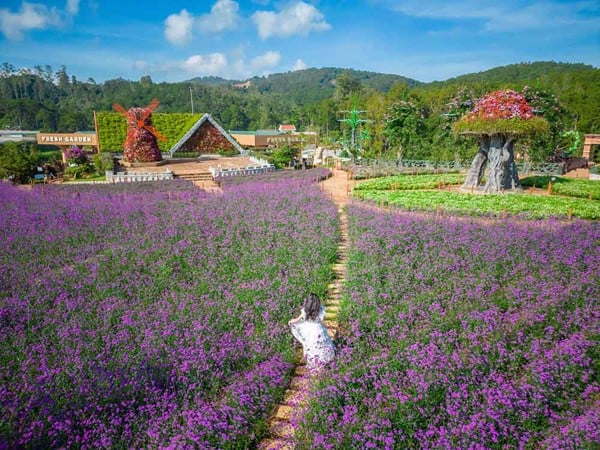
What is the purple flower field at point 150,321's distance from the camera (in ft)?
12.8


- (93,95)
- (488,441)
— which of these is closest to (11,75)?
(93,95)

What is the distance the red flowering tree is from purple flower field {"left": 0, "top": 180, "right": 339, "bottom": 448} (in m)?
16.0

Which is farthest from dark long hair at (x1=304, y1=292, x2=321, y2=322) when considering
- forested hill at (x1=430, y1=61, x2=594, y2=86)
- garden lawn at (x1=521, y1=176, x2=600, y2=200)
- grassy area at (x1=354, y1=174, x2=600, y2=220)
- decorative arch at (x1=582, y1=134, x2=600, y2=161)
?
forested hill at (x1=430, y1=61, x2=594, y2=86)

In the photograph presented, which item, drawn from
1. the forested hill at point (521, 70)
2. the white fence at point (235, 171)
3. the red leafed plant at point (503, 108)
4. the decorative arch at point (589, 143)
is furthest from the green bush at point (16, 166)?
the forested hill at point (521, 70)

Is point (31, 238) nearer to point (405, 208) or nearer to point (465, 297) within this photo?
point (465, 297)

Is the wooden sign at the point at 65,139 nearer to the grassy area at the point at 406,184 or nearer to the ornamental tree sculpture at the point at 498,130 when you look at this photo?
the grassy area at the point at 406,184

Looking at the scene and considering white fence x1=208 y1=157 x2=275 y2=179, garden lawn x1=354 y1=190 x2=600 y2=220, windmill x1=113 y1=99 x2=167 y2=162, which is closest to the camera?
garden lawn x1=354 y1=190 x2=600 y2=220

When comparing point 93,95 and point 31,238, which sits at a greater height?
point 93,95

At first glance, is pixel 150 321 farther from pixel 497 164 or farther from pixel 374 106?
pixel 374 106

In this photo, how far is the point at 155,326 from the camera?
557 centimetres

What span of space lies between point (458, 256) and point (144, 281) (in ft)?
19.7

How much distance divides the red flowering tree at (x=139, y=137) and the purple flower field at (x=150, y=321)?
631 inches

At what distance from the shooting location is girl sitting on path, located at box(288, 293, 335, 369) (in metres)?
5.10

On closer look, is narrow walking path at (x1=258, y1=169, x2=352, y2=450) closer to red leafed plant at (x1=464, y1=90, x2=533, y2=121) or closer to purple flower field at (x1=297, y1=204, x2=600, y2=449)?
purple flower field at (x1=297, y1=204, x2=600, y2=449)
